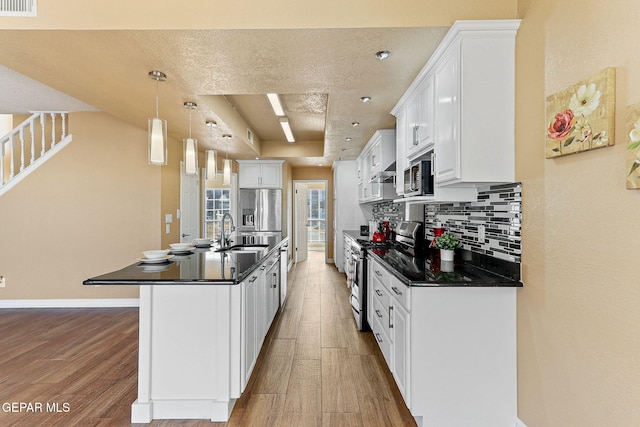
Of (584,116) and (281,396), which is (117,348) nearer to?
(281,396)

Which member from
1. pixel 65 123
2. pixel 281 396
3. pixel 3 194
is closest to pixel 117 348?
pixel 281 396

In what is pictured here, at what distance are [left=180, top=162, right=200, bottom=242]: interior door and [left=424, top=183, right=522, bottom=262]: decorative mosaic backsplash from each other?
156 inches

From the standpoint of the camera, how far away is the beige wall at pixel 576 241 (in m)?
1.22

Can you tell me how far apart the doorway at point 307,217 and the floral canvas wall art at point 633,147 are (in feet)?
21.8

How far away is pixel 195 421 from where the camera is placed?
196 cm

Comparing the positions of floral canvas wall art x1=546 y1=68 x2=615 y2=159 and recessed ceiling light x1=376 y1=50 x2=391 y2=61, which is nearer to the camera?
floral canvas wall art x1=546 y1=68 x2=615 y2=159

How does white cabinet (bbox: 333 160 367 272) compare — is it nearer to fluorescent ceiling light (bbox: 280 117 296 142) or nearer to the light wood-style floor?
fluorescent ceiling light (bbox: 280 117 296 142)

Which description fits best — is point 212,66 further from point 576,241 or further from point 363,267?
point 576,241

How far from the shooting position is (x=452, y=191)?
2227mm

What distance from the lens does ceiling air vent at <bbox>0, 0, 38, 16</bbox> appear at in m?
1.82

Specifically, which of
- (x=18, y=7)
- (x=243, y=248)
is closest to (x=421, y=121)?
A: (x=243, y=248)

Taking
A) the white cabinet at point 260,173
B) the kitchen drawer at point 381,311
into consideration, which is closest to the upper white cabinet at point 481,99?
the kitchen drawer at point 381,311

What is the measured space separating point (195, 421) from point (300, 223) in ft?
20.8

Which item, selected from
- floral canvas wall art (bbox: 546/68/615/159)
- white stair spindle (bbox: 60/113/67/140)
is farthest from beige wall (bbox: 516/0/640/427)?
white stair spindle (bbox: 60/113/67/140)
